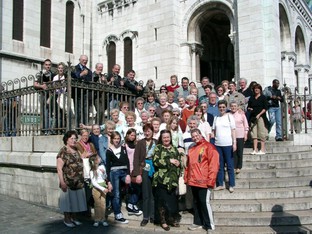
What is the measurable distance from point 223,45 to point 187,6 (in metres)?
7.11

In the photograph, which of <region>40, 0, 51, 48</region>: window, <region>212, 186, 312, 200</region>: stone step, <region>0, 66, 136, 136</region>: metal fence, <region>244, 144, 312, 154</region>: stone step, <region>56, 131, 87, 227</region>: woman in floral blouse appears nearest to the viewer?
<region>56, 131, 87, 227</region>: woman in floral blouse

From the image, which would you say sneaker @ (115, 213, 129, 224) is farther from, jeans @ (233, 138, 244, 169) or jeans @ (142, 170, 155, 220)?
jeans @ (233, 138, 244, 169)

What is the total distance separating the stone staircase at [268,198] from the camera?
592 centimetres

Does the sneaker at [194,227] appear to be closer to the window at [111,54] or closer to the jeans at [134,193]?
the jeans at [134,193]

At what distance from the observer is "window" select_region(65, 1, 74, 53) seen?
20.0 meters

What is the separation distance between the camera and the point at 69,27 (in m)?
20.1

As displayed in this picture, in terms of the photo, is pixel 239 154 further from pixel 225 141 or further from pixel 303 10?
pixel 303 10

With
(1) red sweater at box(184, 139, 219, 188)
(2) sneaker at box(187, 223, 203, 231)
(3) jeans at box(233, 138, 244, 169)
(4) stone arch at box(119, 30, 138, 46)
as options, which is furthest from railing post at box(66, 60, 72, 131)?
(4) stone arch at box(119, 30, 138, 46)

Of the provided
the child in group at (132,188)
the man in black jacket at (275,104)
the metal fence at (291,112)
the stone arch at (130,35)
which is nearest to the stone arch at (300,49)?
the stone arch at (130,35)

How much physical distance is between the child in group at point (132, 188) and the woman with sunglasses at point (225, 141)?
1.66 metres

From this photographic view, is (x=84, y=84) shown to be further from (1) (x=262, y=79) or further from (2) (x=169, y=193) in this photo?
(1) (x=262, y=79)

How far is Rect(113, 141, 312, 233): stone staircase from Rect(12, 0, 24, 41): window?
45.3ft

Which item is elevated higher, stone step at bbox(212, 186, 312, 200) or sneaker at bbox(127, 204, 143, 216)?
stone step at bbox(212, 186, 312, 200)

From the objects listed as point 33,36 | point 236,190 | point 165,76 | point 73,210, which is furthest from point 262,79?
point 33,36
